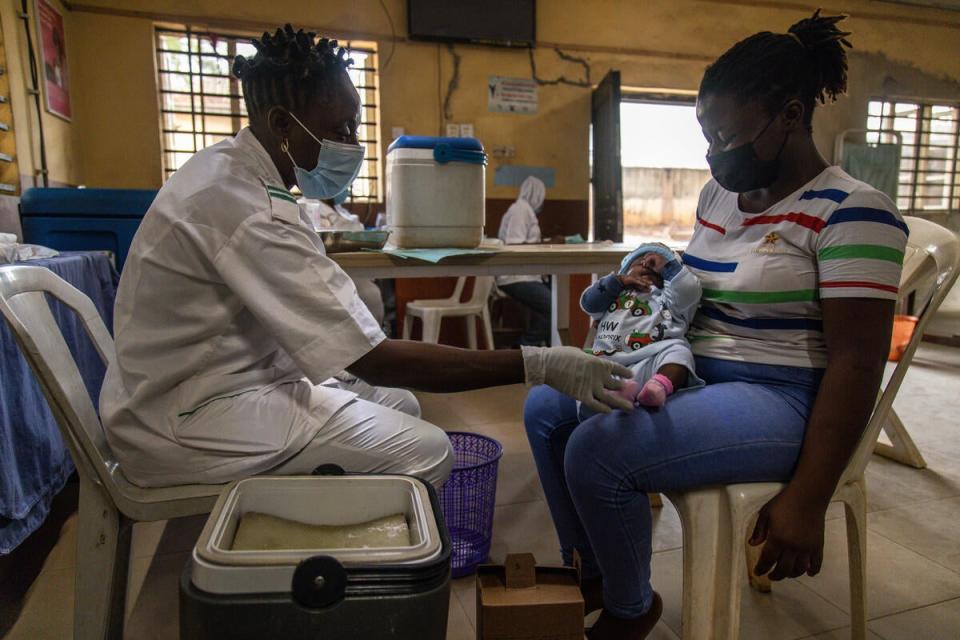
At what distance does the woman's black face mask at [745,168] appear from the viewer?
111 centimetres

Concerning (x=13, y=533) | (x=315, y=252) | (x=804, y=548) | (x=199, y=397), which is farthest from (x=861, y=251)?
(x=13, y=533)

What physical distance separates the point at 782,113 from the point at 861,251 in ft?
0.98

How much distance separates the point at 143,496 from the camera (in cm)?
106

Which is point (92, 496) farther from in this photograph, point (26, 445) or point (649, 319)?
point (649, 319)

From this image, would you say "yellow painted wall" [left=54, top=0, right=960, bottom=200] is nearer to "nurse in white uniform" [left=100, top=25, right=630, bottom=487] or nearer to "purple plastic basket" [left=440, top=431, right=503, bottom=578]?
"purple plastic basket" [left=440, top=431, right=503, bottom=578]

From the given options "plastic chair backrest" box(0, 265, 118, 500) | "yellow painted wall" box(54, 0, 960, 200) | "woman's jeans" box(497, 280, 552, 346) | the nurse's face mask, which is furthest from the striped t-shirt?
"yellow painted wall" box(54, 0, 960, 200)

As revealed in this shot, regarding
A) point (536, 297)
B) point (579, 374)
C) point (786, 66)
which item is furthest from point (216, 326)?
point (536, 297)

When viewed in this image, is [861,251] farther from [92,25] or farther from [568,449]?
[92,25]

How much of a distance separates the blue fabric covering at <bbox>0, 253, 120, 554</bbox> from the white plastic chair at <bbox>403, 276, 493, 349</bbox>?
80.0 inches

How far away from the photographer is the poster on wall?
342 centimetres

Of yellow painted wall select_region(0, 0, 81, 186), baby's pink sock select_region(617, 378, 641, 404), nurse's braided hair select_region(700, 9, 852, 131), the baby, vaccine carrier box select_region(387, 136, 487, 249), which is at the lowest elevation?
baby's pink sock select_region(617, 378, 641, 404)

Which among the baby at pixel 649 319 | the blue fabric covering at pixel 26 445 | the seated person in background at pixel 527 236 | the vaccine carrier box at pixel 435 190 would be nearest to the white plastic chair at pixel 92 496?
the blue fabric covering at pixel 26 445

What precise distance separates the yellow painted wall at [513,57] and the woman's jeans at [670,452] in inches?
162

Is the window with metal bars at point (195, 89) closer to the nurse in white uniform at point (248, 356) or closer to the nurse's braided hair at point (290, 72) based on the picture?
the nurse's braided hair at point (290, 72)
